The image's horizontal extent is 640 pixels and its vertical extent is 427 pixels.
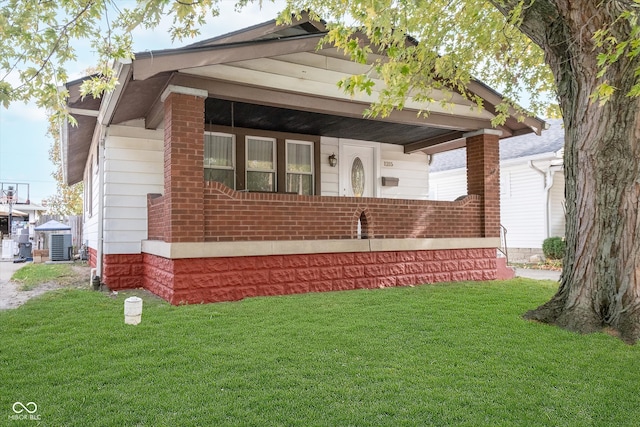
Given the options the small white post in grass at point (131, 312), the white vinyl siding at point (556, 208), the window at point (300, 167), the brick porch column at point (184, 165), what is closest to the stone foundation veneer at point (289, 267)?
the brick porch column at point (184, 165)

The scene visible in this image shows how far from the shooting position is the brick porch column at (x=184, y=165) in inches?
237

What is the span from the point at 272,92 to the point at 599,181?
15.0 ft

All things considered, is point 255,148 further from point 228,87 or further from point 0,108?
point 0,108

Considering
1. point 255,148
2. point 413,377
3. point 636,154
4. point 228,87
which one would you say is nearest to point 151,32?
point 228,87

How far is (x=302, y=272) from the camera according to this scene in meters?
7.02

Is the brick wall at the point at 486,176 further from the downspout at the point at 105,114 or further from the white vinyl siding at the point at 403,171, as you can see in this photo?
the downspout at the point at 105,114

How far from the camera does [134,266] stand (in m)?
7.94

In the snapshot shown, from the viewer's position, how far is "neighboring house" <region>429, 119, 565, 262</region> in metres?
14.1

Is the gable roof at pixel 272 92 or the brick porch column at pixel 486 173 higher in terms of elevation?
the gable roof at pixel 272 92

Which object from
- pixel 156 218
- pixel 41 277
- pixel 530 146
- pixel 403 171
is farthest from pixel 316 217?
pixel 530 146

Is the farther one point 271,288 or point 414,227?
point 414,227

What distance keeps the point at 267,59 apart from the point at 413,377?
16.9 ft

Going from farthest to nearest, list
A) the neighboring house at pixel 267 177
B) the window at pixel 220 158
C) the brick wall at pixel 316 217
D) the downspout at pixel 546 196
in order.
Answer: the downspout at pixel 546 196 → the window at pixel 220 158 → the brick wall at pixel 316 217 → the neighboring house at pixel 267 177

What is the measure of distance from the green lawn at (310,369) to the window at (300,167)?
4.37 metres
